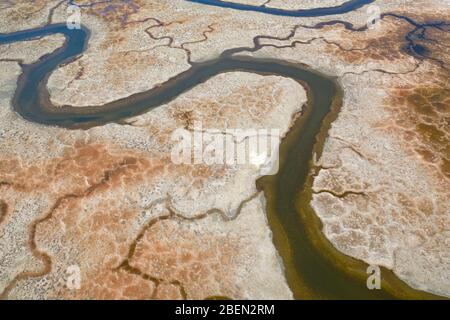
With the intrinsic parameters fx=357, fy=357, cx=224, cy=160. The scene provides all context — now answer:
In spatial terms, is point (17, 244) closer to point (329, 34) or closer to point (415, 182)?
point (415, 182)

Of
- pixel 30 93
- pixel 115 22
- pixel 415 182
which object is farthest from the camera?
pixel 115 22

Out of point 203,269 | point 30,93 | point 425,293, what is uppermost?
point 30,93

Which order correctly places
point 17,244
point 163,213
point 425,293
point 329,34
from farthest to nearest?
point 329,34 → point 163,213 → point 17,244 → point 425,293

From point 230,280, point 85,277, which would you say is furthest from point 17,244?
point 230,280

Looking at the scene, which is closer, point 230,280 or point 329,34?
point 230,280

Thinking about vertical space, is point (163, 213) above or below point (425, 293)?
above

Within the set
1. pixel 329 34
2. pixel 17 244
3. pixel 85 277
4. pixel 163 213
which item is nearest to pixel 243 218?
pixel 163 213
